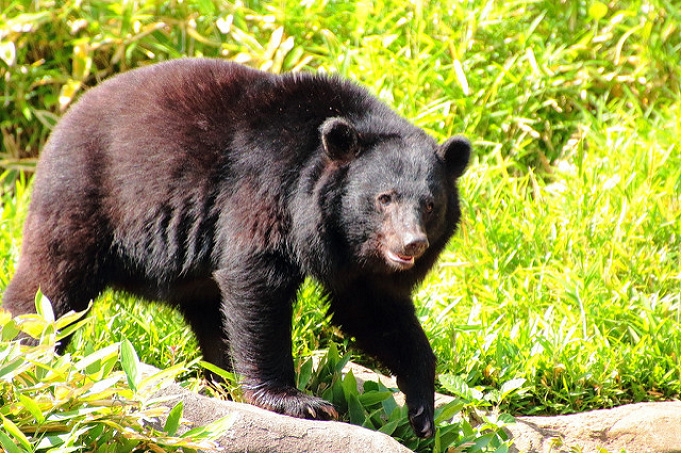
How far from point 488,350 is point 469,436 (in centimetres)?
111

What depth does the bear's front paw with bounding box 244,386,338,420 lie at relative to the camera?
14.5ft

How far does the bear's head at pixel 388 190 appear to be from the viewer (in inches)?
178

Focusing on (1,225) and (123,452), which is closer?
(123,452)

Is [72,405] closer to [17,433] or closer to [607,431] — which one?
[17,433]

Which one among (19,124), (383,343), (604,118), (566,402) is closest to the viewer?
(383,343)

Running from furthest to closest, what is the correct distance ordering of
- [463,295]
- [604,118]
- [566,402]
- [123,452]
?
[604,118], [463,295], [566,402], [123,452]

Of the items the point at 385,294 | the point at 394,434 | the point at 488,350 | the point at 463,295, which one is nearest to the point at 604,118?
the point at 463,295

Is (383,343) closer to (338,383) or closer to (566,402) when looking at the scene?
(338,383)

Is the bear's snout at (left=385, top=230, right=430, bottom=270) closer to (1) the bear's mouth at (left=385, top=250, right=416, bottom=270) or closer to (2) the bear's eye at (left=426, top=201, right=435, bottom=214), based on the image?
(1) the bear's mouth at (left=385, top=250, right=416, bottom=270)

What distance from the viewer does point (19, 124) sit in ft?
26.6

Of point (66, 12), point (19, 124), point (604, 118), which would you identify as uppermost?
point (604, 118)

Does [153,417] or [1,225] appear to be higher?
[153,417]

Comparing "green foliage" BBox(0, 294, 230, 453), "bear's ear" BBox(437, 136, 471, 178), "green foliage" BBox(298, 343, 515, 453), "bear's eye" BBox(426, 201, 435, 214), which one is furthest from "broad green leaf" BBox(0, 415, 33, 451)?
"bear's ear" BBox(437, 136, 471, 178)

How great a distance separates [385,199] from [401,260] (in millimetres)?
323
